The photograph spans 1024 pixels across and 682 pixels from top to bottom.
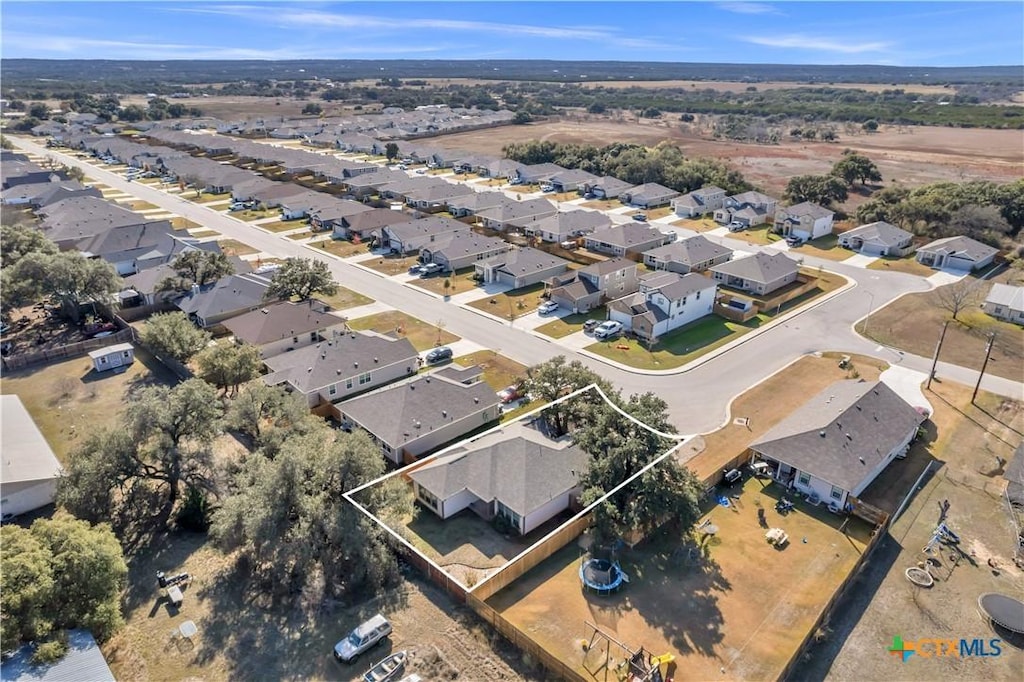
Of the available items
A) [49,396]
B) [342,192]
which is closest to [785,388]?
[49,396]

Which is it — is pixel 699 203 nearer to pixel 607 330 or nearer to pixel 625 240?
pixel 625 240

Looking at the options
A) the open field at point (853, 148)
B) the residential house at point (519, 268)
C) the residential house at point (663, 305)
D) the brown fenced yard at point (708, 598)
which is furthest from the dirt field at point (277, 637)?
the open field at point (853, 148)

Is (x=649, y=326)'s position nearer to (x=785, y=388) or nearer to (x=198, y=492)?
(x=785, y=388)

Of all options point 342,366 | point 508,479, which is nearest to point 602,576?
point 508,479

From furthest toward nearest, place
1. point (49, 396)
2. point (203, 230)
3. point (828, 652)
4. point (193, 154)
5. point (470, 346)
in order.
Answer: point (193, 154) < point (203, 230) < point (470, 346) < point (49, 396) < point (828, 652)

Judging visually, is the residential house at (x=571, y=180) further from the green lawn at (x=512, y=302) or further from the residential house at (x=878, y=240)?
the green lawn at (x=512, y=302)

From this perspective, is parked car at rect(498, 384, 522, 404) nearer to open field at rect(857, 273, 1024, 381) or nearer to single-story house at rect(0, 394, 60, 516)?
single-story house at rect(0, 394, 60, 516)
